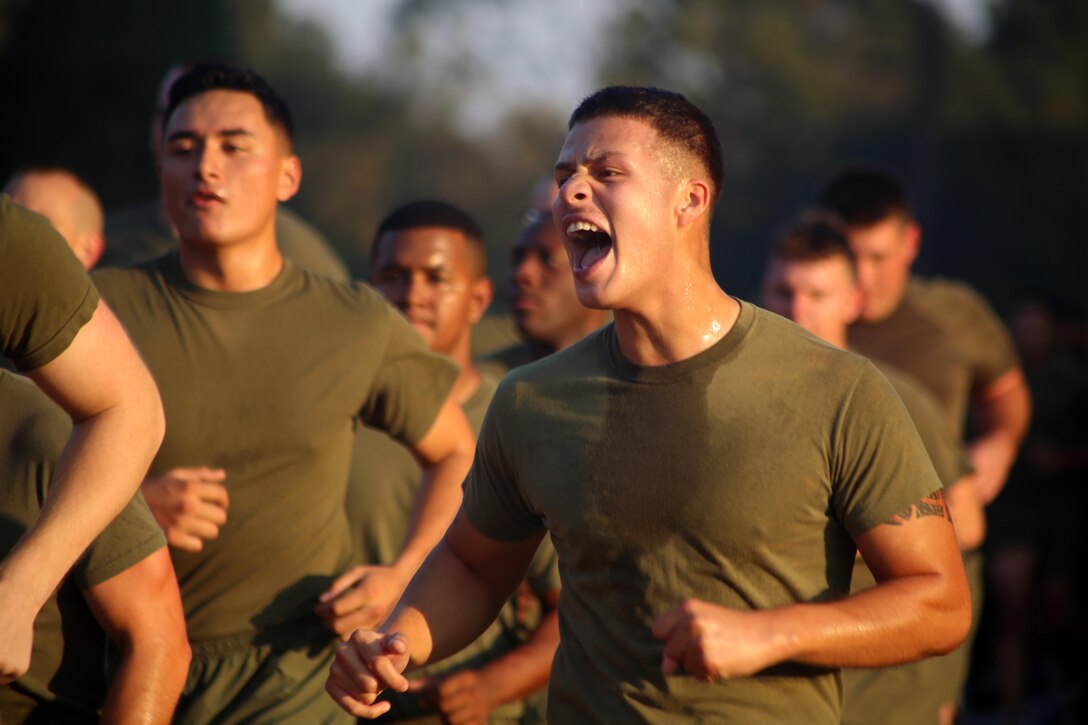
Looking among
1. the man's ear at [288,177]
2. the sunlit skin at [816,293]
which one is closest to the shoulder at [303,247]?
the man's ear at [288,177]

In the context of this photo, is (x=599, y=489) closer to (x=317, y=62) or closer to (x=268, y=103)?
(x=268, y=103)

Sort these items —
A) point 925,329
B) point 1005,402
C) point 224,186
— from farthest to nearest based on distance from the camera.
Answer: point 1005,402 → point 925,329 → point 224,186

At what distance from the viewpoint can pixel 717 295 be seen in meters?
3.81

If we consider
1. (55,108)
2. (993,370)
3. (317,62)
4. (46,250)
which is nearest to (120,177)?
(55,108)

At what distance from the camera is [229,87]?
215 inches

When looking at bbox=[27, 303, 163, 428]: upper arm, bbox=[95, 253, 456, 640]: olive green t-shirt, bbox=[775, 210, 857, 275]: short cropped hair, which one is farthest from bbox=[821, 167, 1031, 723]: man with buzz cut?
bbox=[27, 303, 163, 428]: upper arm

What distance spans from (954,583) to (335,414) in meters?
2.21

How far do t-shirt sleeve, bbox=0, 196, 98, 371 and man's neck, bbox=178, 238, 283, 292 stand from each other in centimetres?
156

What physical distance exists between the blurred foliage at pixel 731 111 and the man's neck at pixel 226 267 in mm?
15705

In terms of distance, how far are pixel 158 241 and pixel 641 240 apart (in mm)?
4158

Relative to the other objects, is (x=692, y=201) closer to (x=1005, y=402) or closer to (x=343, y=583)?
(x=343, y=583)

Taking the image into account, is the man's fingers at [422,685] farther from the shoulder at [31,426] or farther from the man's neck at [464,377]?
the shoulder at [31,426]

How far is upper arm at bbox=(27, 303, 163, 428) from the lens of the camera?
354 centimetres

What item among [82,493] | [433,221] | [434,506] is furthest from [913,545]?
[433,221]
